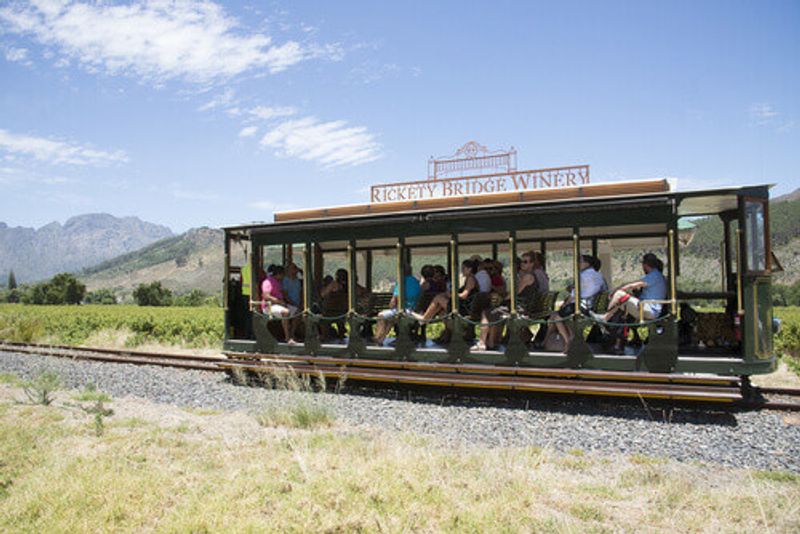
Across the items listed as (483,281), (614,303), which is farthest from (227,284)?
(614,303)

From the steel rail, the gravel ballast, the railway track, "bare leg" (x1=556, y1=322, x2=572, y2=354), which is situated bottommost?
the gravel ballast

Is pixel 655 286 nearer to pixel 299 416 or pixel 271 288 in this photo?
pixel 299 416

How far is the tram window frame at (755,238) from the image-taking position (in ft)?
24.7

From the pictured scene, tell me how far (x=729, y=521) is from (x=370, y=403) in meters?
5.17

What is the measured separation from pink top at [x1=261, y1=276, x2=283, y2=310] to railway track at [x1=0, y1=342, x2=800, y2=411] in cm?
104

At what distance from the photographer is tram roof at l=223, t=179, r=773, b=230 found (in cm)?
768

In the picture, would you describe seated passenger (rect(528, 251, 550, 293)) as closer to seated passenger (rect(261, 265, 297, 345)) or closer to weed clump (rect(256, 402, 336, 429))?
weed clump (rect(256, 402, 336, 429))

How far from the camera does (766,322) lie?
25.1ft

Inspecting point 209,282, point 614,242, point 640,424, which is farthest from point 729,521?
point 209,282

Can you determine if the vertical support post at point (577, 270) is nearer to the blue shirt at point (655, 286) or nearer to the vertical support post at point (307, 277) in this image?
the blue shirt at point (655, 286)

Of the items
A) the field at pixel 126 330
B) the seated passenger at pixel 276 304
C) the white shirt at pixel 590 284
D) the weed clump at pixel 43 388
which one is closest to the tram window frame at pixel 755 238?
the white shirt at pixel 590 284

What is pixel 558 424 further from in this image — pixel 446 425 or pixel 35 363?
pixel 35 363

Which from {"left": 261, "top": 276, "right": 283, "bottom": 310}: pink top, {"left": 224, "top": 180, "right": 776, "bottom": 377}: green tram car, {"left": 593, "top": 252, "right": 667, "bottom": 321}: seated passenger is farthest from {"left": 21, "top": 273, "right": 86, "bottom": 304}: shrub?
{"left": 593, "top": 252, "right": 667, "bottom": 321}: seated passenger

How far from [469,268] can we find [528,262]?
91cm
